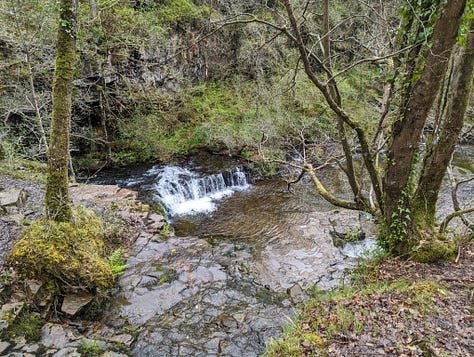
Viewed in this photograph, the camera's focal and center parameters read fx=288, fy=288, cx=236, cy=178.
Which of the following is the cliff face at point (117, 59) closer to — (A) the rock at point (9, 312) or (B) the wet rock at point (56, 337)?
(A) the rock at point (9, 312)

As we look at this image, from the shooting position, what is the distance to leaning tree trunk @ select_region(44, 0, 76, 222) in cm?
349

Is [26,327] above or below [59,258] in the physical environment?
below

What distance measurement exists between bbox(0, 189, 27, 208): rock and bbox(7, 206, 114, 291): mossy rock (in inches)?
72.6

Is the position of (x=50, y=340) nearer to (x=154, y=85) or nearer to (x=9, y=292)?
(x=9, y=292)

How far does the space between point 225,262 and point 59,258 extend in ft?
9.47

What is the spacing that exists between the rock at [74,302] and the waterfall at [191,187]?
5116mm

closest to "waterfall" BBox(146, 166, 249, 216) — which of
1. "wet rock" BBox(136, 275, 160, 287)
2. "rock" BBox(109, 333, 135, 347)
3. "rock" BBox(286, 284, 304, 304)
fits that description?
"wet rock" BBox(136, 275, 160, 287)

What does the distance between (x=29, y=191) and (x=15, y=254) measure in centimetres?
335

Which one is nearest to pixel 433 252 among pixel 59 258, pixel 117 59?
pixel 59 258

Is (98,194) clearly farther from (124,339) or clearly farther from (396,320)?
(396,320)

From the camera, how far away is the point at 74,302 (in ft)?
12.4

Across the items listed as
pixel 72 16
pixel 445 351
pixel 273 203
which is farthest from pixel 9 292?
pixel 273 203

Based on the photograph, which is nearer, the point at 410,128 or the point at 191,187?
the point at 410,128

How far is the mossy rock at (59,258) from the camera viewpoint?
3.73 m
